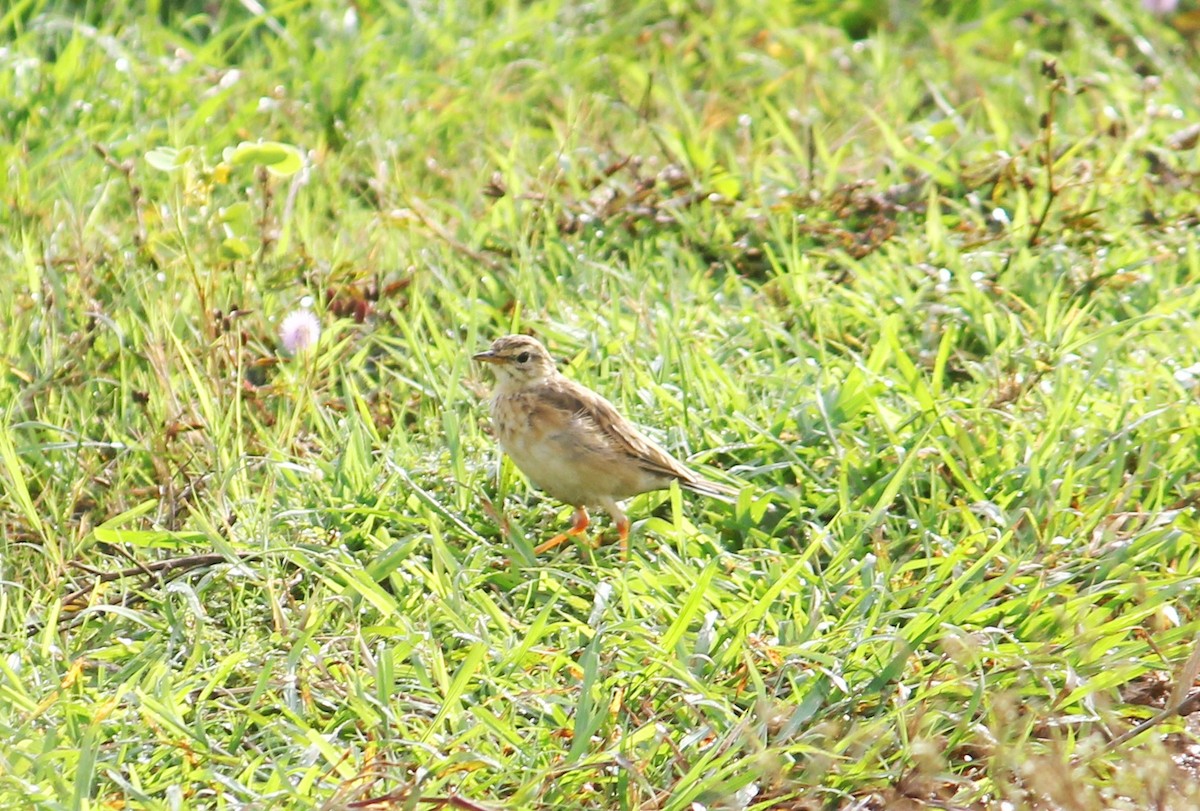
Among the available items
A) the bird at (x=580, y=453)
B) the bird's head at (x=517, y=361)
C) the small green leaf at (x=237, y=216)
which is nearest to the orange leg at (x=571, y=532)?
the bird at (x=580, y=453)

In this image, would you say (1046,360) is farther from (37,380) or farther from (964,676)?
(37,380)

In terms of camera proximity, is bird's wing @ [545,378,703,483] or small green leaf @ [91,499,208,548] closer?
small green leaf @ [91,499,208,548]

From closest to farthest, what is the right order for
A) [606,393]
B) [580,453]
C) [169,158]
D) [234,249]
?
1. [580,453]
2. [606,393]
3. [234,249]
4. [169,158]

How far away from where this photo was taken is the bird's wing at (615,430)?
506cm

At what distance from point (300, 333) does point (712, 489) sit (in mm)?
1474

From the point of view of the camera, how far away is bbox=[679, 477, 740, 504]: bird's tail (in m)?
5.08

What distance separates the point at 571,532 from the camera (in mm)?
5090

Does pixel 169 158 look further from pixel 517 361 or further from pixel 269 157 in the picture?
pixel 517 361

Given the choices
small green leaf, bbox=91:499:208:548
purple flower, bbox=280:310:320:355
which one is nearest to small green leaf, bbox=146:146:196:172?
purple flower, bbox=280:310:320:355

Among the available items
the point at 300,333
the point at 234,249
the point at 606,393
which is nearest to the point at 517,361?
the point at 606,393

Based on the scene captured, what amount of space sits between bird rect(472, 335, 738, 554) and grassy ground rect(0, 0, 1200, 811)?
A: 13 cm

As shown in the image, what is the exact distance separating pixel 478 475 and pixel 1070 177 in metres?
3.07

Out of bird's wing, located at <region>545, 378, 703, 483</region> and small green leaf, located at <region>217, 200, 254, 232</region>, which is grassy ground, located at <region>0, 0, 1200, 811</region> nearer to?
small green leaf, located at <region>217, 200, 254, 232</region>

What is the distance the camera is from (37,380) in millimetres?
5387
